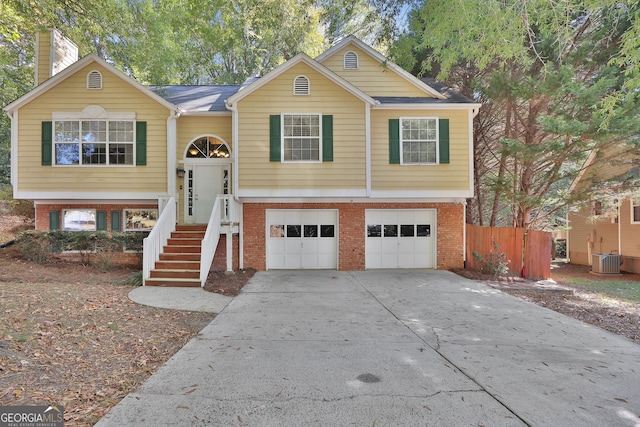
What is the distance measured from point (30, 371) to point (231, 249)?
6.62 meters

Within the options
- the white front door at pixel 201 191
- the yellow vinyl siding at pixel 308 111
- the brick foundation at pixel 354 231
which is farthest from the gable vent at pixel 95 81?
the brick foundation at pixel 354 231

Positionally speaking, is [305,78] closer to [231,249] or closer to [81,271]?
[231,249]

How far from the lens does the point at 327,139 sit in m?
9.77

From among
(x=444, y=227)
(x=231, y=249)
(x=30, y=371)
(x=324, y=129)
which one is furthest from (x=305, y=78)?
(x=30, y=371)

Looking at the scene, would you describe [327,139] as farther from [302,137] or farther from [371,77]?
[371,77]

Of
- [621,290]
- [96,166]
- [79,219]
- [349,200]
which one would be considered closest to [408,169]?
[349,200]

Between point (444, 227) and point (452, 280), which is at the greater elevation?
point (444, 227)

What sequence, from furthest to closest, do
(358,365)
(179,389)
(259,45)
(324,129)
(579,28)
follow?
1. (259,45)
2. (579,28)
3. (324,129)
4. (358,365)
5. (179,389)

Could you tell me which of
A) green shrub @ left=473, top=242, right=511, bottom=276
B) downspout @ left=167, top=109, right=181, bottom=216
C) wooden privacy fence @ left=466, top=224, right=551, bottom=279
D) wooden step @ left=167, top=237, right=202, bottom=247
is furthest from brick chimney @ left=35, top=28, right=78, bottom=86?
wooden privacy fence @ left=466, top=224, right=551, bottom=279

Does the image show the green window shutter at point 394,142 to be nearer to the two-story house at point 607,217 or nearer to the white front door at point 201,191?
the white front door at point 201,191

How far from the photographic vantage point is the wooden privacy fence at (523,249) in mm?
10441

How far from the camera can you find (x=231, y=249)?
9.97 metres

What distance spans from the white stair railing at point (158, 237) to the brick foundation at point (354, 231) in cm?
218

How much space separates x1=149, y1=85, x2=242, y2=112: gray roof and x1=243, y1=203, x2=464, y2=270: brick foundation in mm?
3718
